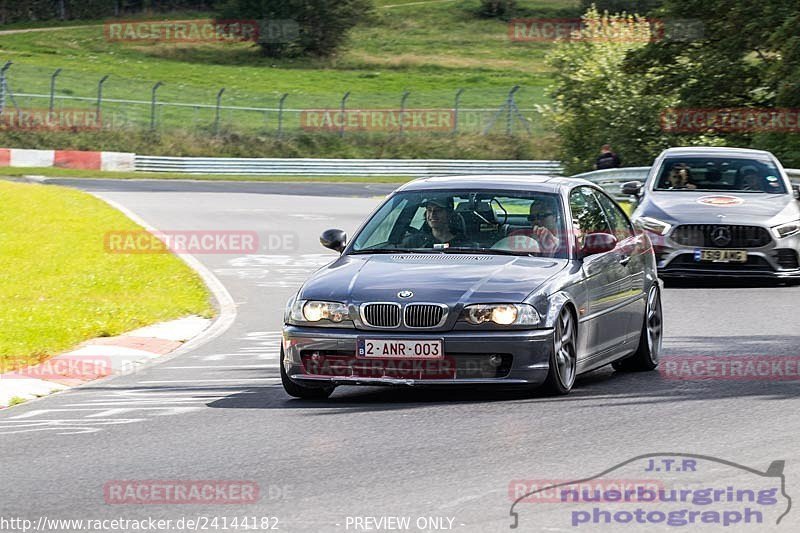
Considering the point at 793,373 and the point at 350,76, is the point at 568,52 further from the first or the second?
the point at 793,373

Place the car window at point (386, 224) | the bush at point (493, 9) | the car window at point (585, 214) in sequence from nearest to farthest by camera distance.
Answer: the car window at point (386, 224), the car window at point (585, 214), the bush at point (493, 9)

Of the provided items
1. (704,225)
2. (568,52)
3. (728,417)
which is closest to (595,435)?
(728,417)

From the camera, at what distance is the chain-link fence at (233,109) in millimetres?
56375

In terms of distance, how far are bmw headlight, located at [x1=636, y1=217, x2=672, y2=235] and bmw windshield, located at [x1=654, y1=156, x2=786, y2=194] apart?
91 cm

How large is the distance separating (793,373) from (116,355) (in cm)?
565

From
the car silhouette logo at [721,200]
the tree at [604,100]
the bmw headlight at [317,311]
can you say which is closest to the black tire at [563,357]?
the bmw headlight at [317,311]

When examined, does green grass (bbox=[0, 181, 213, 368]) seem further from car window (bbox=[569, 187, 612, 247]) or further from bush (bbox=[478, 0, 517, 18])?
bush (bbox=[478, 0, 517, 18])

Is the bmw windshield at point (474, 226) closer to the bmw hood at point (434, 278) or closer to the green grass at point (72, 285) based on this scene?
the bmw hood at point (434, 278)

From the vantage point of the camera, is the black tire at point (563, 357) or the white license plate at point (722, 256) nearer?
the black tire at point (563, 357)

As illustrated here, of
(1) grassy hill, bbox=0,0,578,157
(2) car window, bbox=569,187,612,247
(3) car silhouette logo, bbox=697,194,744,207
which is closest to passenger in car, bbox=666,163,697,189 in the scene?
(3) car silhouette logo, bbox=697,194,744,207

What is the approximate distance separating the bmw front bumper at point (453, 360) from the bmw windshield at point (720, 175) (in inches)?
390

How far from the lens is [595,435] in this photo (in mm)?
8148

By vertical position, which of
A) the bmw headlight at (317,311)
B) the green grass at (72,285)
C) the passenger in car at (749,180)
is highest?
the bmw headlight at (317,311)

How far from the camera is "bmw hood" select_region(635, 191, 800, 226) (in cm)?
1759
